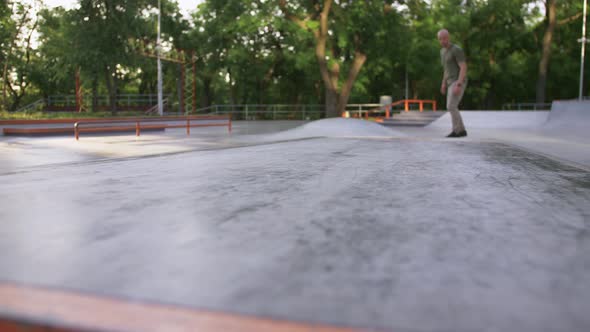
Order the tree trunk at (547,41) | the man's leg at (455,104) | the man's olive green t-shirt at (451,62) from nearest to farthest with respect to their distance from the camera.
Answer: the man's olive green t-shirt at (451,62) → the man's leg at (455,104) → the tree trunk at (547,41)

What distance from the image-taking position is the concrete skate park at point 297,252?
1.70 meters

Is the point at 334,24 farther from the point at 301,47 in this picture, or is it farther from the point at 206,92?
the point at 206,92

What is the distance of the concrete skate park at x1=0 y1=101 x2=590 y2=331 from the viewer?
1700mm

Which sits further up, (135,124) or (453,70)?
(453,70)

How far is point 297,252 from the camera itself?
2.45 meters

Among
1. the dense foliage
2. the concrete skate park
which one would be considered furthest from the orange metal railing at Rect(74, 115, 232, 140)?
the concrete skate park

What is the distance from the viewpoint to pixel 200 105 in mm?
41750

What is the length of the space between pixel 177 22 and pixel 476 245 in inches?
1455

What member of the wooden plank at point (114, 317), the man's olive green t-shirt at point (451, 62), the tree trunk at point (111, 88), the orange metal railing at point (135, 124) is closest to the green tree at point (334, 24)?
the orange metal railing at point (135, 124)

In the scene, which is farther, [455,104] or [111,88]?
[111,88]

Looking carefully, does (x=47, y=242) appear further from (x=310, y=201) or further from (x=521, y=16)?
(x=521, y=16)

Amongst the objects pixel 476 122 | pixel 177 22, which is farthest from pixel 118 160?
pixel 177 22

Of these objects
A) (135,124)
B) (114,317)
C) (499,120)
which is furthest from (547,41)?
(114,317)

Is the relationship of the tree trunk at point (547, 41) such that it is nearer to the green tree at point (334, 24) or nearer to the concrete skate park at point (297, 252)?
the green tree at point (334, 24)
